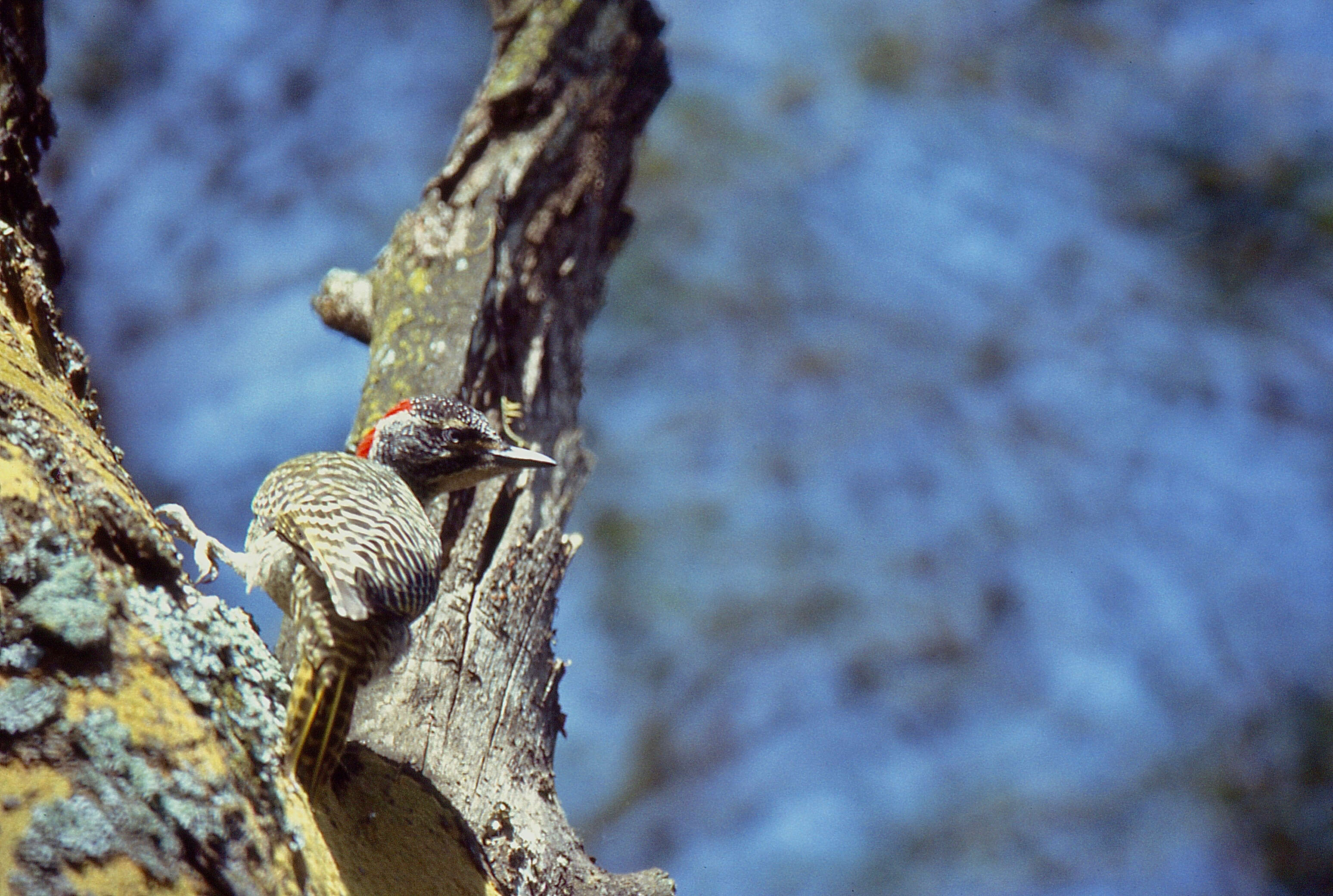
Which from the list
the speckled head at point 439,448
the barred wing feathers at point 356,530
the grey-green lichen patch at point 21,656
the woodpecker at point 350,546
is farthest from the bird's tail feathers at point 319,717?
the speckled head at point 439,448

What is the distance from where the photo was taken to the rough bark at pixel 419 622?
1.54 m

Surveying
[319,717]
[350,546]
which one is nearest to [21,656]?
[319,717]

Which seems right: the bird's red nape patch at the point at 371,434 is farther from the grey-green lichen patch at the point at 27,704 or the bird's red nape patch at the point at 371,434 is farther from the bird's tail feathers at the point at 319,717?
the grey-green lichen patch at the point at 27,704

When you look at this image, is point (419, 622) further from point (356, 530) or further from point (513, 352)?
point (513, 352)

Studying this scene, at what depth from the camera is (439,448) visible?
336 cm

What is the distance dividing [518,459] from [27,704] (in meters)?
2.03

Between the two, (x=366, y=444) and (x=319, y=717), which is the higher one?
(x=366, y=444)

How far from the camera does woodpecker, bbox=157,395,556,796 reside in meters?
2.21

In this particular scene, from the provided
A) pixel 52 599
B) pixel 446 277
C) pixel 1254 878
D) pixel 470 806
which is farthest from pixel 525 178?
pixel 1254 878

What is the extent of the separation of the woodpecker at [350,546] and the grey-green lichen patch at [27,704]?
468mm

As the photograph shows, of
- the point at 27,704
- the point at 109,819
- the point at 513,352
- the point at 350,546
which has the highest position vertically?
the point at 513,352

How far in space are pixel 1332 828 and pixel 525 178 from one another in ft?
17.4

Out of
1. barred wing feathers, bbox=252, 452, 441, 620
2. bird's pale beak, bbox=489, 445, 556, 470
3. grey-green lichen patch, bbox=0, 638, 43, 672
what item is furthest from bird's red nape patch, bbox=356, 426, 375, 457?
grey-green lichen patch, bbox=0, 638, 43, 672

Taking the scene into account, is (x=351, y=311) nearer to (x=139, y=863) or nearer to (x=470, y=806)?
(x=470, y=806)
